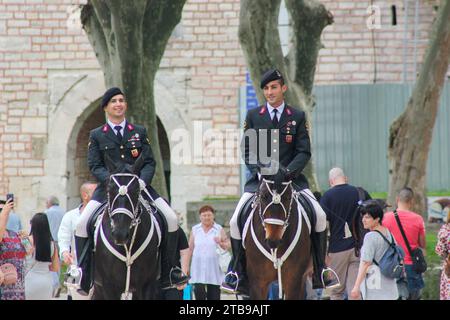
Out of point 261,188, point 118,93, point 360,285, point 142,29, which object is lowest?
point 360,285

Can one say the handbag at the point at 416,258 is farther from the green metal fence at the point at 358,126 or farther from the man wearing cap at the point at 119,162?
the green metal fence at the point at 358,126

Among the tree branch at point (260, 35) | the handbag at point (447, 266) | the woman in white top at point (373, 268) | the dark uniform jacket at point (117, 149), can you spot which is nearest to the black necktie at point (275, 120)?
the dark uniform jacket at point (117, 149)

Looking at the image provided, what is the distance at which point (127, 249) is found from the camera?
35.5 feet

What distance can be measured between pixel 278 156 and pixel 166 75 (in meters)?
15.6

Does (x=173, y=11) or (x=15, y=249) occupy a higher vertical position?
(x=173, y=11)

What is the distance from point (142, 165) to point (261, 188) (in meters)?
1.32

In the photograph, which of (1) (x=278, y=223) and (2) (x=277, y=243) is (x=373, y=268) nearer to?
(2) (x=277, y=243)

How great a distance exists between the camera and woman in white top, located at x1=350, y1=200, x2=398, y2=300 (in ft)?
42.7

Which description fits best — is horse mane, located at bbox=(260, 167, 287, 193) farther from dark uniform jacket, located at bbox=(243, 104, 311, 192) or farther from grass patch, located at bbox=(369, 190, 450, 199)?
grass patch, located at bbox=(369, 190, 450, 199)

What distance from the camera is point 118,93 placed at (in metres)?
11.8

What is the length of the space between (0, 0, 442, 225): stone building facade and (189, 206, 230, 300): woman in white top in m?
9.67
